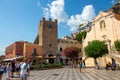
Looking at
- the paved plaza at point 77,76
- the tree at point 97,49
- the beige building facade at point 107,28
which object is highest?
the beige building facade at point 107,28

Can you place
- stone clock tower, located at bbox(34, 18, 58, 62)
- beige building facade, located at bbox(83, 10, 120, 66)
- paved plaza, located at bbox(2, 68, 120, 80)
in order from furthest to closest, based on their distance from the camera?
A: stone clock tower, located at bbox(34, 18, 58, 62)
beige building facade, located at bbox(83, 10, 120, 66)
paved plaza, located at bbox(2, 68, 120, 80)

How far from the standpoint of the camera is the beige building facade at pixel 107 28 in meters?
→ 33.9

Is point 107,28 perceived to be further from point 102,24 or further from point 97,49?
point 97,49

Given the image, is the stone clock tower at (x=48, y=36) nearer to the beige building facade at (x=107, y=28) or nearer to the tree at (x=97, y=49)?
the beige building facade at (x=107, y=28)

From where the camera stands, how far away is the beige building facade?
3388 centimetres

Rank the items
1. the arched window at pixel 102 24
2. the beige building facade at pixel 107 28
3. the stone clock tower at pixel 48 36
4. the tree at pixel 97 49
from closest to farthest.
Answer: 1. the tree at pixel 97 49
2. the beige building facade at pixel 107 28
3. the arched window at pixel 102 24
4. the stone clock tower at pixel 48 36

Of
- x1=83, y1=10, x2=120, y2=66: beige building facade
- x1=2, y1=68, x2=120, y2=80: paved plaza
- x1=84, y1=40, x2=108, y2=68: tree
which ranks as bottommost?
x1=2, y1=68, x2=120, y2=80: paved plaza

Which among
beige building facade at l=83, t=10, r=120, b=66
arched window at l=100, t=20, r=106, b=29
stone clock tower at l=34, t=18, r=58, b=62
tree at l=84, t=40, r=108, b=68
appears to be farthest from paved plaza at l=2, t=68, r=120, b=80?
stone clock tower at l=34, t=18, r=58, b=62

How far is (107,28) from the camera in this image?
118 feet

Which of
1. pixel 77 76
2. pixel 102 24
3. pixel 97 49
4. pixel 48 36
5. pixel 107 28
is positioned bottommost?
pixel 77 76

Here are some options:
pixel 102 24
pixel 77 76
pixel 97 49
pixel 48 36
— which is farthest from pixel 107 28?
pixel 77 76

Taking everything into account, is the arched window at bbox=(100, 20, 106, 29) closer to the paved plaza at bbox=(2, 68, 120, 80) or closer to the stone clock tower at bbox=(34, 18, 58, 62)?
the stone clock tower at bbox=(34, 18, 58, 62)

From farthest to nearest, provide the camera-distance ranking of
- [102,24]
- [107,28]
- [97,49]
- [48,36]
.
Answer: [48,36]
[102,24]
[107,28]
[97,49]

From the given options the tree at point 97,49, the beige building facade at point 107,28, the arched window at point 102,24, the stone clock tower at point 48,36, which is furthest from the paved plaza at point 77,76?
the stone clock tower at point 48,36
